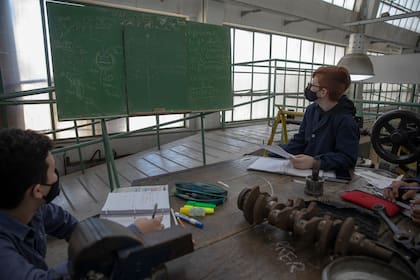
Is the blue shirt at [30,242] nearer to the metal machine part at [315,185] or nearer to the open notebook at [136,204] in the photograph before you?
the open notebook at [136,204]

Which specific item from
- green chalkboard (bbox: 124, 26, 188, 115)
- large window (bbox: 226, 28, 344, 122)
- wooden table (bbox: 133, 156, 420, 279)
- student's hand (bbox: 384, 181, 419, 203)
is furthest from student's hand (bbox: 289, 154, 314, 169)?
large window (bbox: 226, 28, 344, 122)

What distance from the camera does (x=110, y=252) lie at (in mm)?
486

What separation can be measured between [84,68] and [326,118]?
64.1 inches

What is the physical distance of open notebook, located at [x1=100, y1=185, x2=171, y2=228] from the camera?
901mm

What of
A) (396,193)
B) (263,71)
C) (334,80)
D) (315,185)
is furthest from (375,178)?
(263,71)

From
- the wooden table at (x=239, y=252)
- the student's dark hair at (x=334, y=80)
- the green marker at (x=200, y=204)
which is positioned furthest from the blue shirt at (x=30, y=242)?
the student's dark hair at (x=334, y=80)

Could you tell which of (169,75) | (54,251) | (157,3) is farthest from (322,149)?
(157,3)

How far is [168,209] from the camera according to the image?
0.93 m

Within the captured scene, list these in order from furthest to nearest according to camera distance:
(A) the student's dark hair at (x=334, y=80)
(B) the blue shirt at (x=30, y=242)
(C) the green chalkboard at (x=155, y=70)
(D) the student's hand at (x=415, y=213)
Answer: (C) the green chalkboard at (x=155, y=70)
(A) the student's dark hair at (x=334, y=80)
(D) the student's hand at (x=415, y=213)
(B) the blue shirt at (x=30, y=242)

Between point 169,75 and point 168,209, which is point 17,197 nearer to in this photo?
point 168,209

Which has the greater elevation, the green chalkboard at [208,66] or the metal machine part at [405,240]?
the green chalkboard at [208,66]

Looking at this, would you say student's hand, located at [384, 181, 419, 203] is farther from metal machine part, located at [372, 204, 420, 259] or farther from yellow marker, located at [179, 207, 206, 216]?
yellow marker, located at [179, 207, 206, 216]

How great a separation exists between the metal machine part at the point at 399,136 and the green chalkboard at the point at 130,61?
1406 mm

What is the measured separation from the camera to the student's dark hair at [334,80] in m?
1.54
